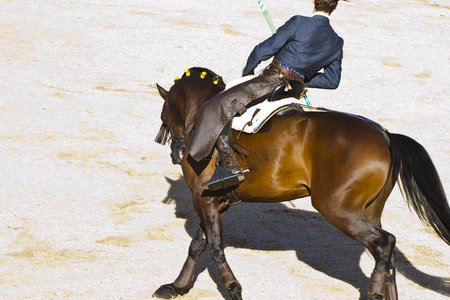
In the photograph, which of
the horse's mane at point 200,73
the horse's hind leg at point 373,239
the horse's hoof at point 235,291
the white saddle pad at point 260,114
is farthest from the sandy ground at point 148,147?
the white saddle pad at point 260,114

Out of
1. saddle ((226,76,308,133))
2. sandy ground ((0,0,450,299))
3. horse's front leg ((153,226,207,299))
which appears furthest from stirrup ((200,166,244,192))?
sandy ground ((0,0,450,299))

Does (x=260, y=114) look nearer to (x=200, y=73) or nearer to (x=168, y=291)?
(x=200, y=73)

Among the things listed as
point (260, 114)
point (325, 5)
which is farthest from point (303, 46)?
point (260, 114)

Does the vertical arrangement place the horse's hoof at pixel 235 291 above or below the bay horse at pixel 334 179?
below

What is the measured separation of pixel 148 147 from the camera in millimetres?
9914

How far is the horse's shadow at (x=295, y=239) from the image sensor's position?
6.55m

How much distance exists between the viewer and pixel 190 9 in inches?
621

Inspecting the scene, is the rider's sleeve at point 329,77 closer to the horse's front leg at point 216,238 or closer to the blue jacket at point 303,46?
the blue jacket at point 303,46

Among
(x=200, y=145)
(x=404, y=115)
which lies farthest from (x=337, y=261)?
(x=404, y=115)

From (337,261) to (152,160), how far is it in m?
3.61

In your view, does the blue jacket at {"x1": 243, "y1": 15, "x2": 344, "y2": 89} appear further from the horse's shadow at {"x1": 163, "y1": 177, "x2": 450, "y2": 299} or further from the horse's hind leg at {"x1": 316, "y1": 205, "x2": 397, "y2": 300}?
the horse's shadow at {"x1": 163, "y1": 177, "x2": 450, "y2": 299}

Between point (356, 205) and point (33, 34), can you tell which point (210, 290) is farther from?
point (33, 34)

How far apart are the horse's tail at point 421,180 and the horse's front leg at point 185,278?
1.92 m

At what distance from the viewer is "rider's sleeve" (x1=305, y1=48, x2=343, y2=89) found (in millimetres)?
5832
